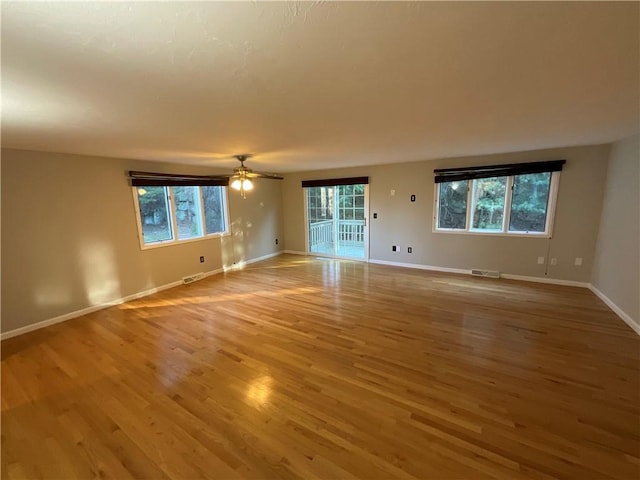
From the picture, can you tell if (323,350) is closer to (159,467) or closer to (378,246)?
(159,467)

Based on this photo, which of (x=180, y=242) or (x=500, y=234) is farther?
(x=180, y=242)

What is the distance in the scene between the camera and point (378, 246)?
5.88 m

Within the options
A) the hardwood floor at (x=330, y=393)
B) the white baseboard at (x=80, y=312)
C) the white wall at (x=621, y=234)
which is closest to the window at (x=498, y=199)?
the white wall at (x=621, y=234)

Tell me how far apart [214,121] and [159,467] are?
2.39m

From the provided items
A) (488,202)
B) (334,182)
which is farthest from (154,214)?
(488,202)

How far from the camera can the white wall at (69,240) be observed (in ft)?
9.95

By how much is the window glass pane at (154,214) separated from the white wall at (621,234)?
638cm

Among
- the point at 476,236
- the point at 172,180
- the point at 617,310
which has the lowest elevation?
the point at 617,310

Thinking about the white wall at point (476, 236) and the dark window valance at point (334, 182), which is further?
the dark window valance at point (334, 182)

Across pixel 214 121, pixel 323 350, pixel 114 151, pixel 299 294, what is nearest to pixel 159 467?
pixel 323 350

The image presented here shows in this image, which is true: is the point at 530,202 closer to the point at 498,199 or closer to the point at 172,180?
the point at 498,199

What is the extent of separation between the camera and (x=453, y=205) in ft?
16.4

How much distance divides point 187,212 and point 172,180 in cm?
70

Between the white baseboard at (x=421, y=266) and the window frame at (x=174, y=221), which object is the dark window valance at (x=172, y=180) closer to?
the window frame at (x=174, y=221)
